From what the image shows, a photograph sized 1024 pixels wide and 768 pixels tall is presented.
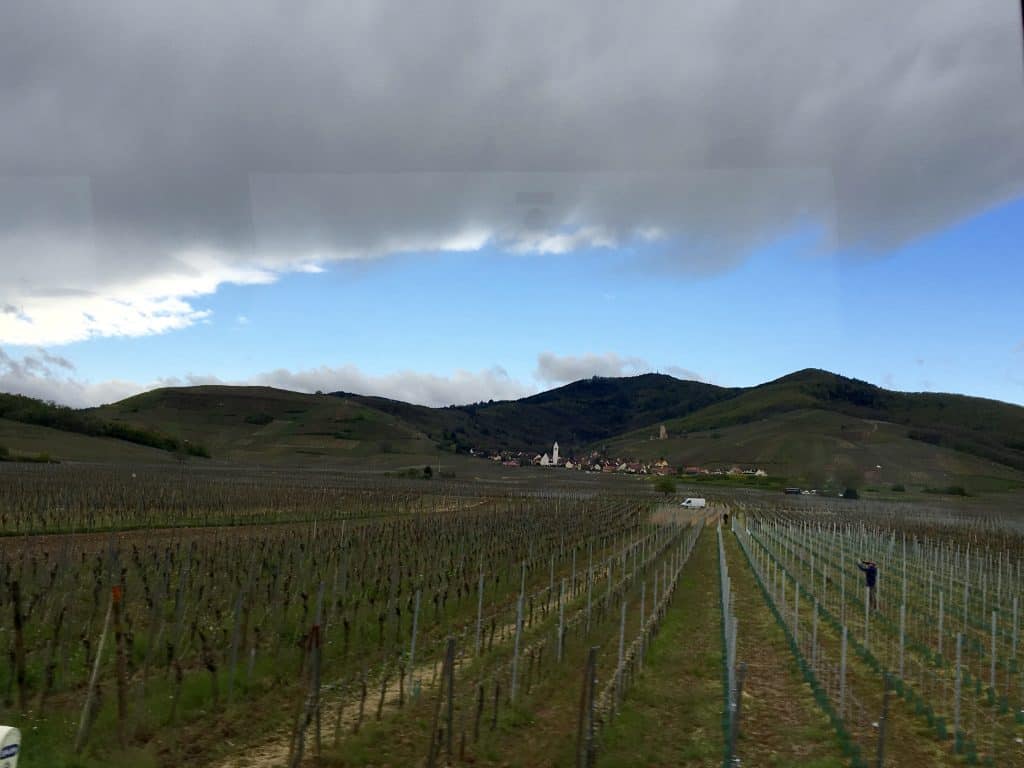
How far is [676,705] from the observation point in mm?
9602

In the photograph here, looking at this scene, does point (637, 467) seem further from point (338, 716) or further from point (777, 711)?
point (338, 716)

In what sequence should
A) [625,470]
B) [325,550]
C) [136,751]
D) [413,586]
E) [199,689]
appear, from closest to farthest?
[136,751] < [199,689] < [413,586] < [325,550] < [625,470]

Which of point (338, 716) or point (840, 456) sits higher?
point (840, 456)

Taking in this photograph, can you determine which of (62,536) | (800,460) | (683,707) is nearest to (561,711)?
(683,707)

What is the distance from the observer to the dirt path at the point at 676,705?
7.89 m

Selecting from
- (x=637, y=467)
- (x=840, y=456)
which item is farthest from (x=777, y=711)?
(x=637, y=467)

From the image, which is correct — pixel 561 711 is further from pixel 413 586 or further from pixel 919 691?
pixel 413 586

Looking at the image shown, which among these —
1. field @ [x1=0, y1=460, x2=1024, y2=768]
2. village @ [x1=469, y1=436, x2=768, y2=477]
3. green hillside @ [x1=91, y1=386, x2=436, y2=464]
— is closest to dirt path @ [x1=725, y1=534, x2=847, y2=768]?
field @ [x1=0, y1=460, x2=1024, y2=768]

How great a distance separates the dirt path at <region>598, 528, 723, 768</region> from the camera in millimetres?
7887

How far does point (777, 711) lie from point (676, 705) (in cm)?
134

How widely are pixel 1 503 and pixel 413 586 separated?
23.4m

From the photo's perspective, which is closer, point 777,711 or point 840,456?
point 777,711

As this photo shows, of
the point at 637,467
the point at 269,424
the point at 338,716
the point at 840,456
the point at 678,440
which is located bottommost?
the point at 338,716

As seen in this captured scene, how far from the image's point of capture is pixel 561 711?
9.03 metres
